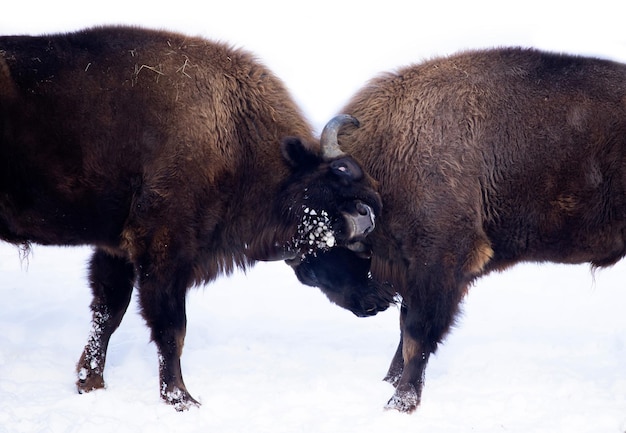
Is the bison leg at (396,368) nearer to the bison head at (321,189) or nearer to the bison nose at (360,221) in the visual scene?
the bison head at (321,189)

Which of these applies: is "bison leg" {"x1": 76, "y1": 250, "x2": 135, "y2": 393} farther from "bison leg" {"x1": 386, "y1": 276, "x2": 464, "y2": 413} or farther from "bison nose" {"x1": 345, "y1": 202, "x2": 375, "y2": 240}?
"bison leg" {"x1": 386, "y1": 276, "x2": 464, "y2": 413}

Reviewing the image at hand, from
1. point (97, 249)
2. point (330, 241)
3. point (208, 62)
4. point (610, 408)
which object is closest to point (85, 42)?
point (208, 62)

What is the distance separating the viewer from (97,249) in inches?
255

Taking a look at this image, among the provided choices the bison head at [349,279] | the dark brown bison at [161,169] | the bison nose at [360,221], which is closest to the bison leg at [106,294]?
the dark brown bison at [161,169]

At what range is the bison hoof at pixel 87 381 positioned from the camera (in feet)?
19.7

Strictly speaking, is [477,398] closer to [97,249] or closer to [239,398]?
[239,398]

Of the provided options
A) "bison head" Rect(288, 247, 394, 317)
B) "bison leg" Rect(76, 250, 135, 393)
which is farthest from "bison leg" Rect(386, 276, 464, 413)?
"bison leg" Rect(76, 250, 135, 393)

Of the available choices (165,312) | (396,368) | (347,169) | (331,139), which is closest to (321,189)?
(347,169)

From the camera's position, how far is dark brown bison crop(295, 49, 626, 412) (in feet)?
19.6

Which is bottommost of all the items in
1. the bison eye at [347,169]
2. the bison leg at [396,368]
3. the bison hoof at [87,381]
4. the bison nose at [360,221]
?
the bison hoof at [87,381]

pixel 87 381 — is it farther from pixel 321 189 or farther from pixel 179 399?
pixel 321 189

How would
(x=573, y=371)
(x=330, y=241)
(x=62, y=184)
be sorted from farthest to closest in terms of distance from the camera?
(x=573, y=371)
(x=330, y=241)
(x=62, y=184)

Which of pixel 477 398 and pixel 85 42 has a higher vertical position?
pixel 85 42

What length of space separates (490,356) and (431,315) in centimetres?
133
